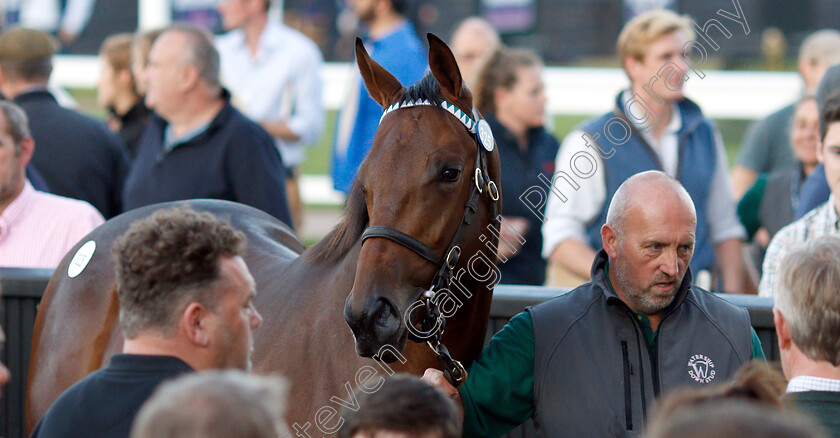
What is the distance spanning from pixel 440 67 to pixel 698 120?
2234 mm

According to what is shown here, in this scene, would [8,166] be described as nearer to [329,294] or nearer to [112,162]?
[112,162]

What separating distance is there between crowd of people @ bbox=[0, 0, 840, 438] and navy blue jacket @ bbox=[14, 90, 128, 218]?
0.01 m

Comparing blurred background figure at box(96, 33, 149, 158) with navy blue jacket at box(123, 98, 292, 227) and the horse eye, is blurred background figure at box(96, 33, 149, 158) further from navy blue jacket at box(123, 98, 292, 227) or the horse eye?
the horse eye

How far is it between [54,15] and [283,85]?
5789mm

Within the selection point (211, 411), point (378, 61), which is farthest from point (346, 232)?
Result: point (378, 61)

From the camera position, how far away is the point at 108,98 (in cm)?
714

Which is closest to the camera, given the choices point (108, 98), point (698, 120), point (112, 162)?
point (698, 120)

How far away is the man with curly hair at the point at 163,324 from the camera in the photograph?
81.5 inches

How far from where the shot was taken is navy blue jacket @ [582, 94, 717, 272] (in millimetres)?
4660

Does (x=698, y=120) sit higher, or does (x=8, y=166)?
(x=698, y=120)

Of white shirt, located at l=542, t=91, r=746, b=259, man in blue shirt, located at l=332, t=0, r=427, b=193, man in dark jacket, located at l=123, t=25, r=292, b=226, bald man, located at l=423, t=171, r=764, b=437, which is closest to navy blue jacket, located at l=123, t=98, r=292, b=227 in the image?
man in dark jacket, located at l=123, t=25, r=292, b=226

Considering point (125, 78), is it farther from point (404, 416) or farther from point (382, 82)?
Answer: point (404, 416)

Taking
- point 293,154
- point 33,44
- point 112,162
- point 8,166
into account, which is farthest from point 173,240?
point 293,154

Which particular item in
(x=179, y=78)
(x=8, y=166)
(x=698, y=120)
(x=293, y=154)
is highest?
(x=698, y=120)
